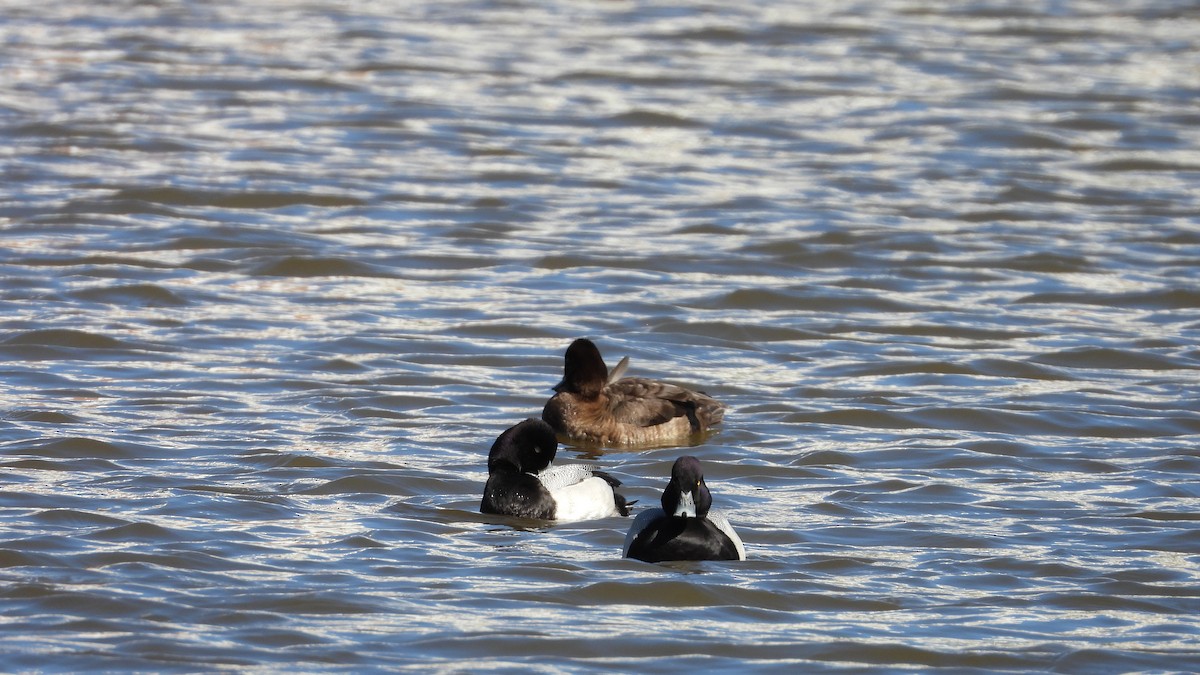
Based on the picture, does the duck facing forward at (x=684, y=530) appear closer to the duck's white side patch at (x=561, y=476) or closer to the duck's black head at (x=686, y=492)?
the duck's black head at (x=686, y=492)

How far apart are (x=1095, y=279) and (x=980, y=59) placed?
941cm

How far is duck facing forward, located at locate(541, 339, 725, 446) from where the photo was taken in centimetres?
1151

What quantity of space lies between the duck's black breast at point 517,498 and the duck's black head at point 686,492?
104 centimetres

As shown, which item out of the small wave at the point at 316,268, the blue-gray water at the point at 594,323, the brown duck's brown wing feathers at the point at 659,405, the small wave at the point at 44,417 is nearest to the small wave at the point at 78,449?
the blue-gray water at the point at 594,323

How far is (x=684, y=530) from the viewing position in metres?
8.53

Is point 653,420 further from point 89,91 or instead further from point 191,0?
point 191,0

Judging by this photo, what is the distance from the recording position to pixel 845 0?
28406mm

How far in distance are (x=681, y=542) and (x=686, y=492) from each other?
23 cm

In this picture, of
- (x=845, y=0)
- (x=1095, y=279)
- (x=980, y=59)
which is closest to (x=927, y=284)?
(x=1095, y=279)

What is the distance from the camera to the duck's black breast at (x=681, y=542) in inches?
335

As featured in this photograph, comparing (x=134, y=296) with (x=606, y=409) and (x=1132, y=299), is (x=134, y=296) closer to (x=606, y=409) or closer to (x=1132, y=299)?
(x=606, y=409)

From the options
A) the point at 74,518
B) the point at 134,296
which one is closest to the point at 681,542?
the point at 74,518

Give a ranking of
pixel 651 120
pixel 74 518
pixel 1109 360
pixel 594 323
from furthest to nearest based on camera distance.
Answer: pixel 651 120
pixel 594 323
pixel 1109 360
pixel 74 518

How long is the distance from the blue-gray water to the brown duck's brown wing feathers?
0.99 ft
